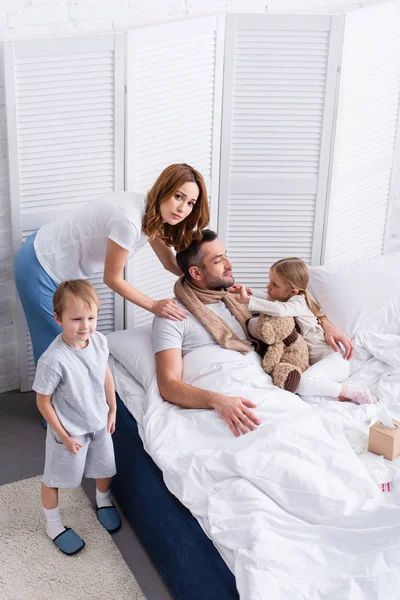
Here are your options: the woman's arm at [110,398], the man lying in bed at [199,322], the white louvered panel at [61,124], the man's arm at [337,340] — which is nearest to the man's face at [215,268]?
the man lying in bed at [199,322]

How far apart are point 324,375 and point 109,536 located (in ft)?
2.85

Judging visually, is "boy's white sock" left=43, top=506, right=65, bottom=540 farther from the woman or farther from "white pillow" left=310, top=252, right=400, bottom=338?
"white pillow" left=310, top=252, right=400, bottom=338

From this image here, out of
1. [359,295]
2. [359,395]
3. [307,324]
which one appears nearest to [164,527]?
[359,395]

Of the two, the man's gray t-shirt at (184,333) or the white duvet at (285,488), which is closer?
the white duvet at (285,488)

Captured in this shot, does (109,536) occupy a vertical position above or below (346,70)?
below

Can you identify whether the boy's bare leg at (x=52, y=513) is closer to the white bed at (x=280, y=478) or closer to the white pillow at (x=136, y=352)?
the white bed at (x=280, y=478)

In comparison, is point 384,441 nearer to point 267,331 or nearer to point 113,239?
point 267,331

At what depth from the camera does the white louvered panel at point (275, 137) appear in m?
3.11

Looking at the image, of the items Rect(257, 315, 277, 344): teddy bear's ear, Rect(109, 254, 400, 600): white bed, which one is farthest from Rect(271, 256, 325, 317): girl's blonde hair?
Rect(109, 254, 400, 600): white bed

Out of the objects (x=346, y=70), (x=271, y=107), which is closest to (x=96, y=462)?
(x=271, y=107)

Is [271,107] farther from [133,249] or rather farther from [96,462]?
[96,462]

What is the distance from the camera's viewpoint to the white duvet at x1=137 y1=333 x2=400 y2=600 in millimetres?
1775

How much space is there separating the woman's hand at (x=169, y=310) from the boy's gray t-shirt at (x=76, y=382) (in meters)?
0.33

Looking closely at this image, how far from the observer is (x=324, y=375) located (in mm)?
2553
